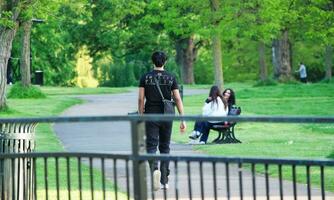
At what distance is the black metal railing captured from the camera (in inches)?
325

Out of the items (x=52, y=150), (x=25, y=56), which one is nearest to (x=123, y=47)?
(x=25, y=56)

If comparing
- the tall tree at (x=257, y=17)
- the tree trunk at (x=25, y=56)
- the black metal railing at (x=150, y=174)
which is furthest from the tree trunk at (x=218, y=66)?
the tree trunk at (x=25, y=56)

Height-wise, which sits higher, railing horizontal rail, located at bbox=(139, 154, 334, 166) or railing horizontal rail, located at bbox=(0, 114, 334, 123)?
railing horizontal rail, located at bbox=(0, 114, 334, 123)

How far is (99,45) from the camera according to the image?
79.3 metres

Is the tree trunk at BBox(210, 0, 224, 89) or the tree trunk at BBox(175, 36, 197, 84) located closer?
the tree trunk at BBox(210, 0, 224, 89)

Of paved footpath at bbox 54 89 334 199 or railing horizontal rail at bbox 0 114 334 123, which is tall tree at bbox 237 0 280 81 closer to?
paved footpath at bbox 54 89 334 199

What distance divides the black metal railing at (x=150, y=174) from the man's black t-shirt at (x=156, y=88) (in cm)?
106

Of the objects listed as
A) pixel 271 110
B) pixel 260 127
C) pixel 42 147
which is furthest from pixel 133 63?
pixel 42 147

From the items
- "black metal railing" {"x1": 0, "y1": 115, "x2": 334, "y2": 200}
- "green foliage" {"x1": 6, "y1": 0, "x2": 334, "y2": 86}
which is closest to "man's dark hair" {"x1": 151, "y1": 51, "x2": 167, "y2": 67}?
"black metal railing" {"x1": 0, "y1": 115, "x2": 334, "y2": 200}

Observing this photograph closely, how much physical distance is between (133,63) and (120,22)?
4.42 metres

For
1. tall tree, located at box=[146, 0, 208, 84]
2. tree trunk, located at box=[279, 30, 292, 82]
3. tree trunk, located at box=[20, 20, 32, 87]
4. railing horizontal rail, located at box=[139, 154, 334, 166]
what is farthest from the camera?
tree trunk, located at box=[279, 30, 292, 82]

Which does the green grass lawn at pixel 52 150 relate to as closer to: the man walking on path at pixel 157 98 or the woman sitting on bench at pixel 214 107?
the man walking on path at pixel 157 98

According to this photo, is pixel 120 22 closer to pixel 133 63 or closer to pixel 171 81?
pixel 133 63

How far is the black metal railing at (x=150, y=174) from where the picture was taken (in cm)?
827
